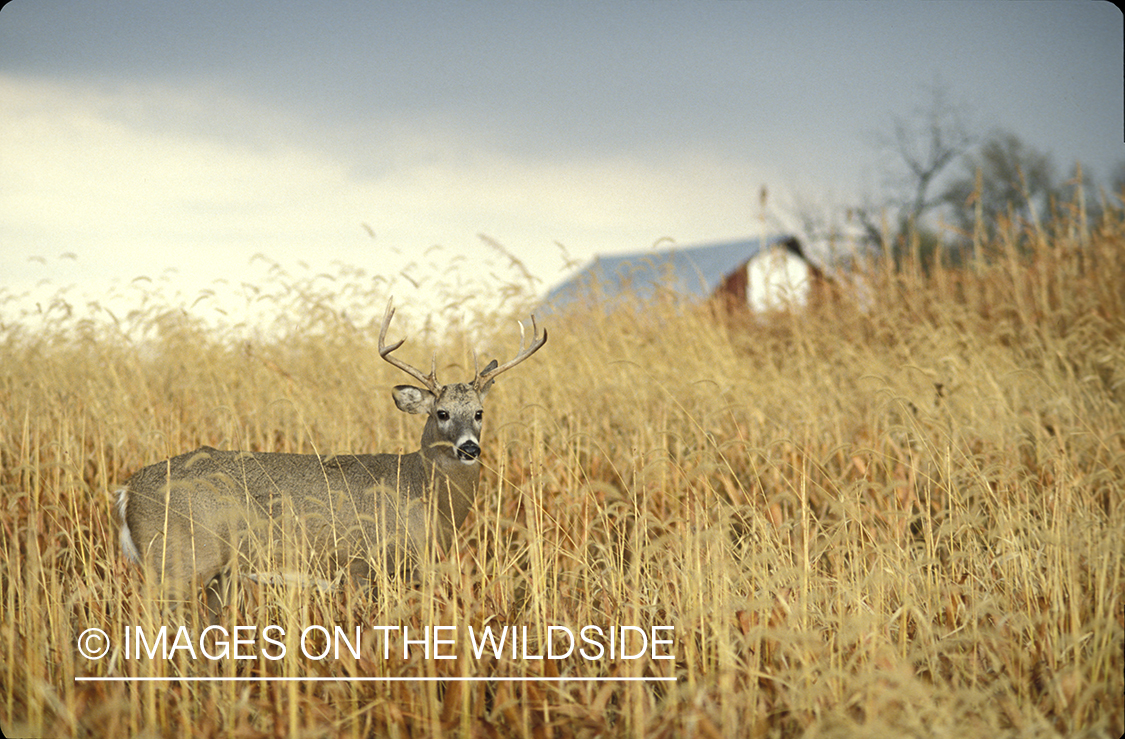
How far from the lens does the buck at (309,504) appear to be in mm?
3258

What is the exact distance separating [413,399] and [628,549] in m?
1.27

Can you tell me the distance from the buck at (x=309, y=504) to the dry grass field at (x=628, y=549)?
16 centimetres

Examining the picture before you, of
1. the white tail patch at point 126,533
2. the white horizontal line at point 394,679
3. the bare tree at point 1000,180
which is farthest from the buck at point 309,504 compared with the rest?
the bare tree at point 1000,180

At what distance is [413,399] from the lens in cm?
388

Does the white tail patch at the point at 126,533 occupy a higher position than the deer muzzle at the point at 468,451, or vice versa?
the deer muzzle at the point at 468,451

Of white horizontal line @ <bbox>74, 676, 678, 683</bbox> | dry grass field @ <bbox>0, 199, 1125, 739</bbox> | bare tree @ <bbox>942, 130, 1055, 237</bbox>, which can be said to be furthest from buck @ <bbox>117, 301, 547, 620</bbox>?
bare tree @ <bbox>942, 130, 1055, 237</bbox>

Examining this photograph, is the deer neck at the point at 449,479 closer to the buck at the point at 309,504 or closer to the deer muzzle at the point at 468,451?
the buck at the point at 309,504

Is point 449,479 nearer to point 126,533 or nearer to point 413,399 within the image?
point 413,399

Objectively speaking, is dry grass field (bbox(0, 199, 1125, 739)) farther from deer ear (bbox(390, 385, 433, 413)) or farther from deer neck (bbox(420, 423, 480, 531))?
deer ear (bbox(390, 385, 433, 413))

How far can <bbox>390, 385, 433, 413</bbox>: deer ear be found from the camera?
3.85 metres

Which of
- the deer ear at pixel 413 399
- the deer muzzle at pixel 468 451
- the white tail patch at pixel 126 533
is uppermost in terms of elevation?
the deer ear at pixel 413 399

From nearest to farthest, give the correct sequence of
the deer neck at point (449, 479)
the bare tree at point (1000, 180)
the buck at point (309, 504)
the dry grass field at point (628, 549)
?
the dry grass field at point (628, 549)
the buck at point (309, 504)
the deer neck at point (449, 479)
the bare tree at point (1000, 180)

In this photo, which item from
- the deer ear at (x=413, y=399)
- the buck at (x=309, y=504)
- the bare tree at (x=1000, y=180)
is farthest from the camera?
the bare tree at (x=1000, y=180)

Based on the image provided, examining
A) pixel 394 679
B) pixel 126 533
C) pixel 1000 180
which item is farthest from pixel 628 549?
pixel 1000 180
